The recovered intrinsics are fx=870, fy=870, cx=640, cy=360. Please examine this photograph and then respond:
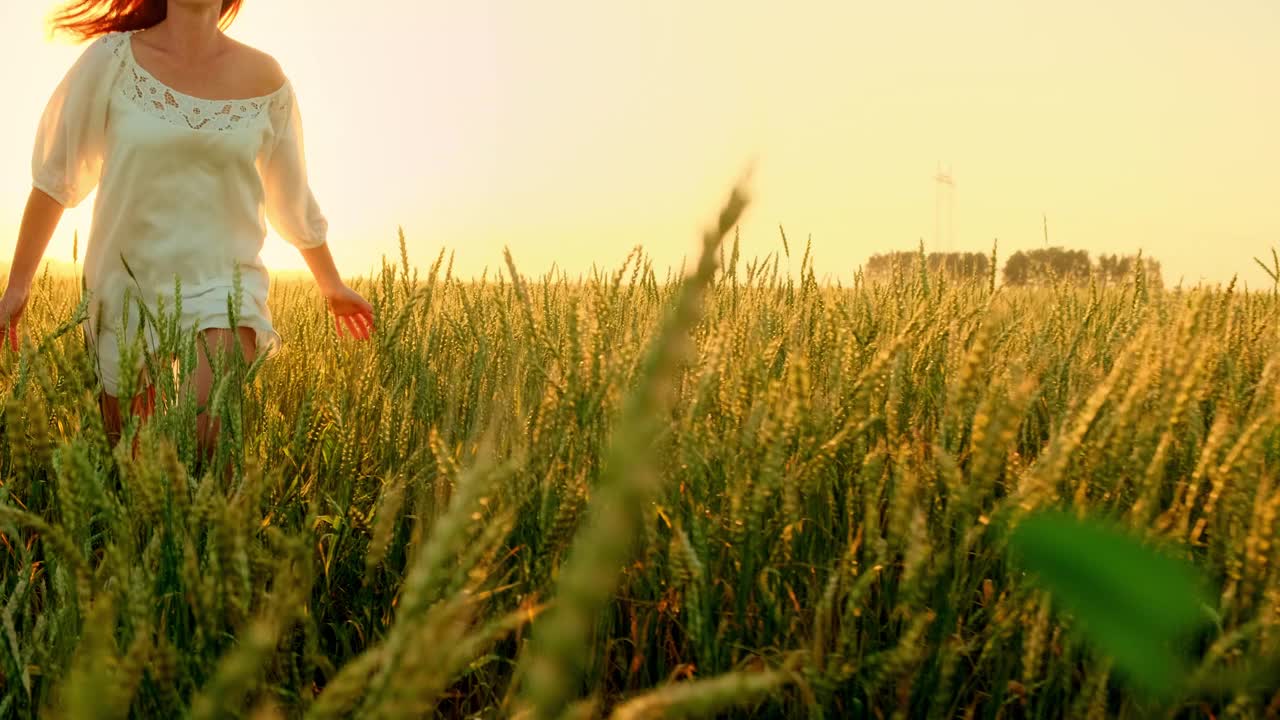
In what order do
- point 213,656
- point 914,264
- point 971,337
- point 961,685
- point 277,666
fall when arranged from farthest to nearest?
point 914,264 < point 971,337 < point 961,685 < point 277,666 < point 213,656

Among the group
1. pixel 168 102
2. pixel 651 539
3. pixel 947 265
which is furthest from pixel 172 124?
pixel 947 265

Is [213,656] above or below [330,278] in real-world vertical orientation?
below

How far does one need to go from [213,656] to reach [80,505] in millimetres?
183

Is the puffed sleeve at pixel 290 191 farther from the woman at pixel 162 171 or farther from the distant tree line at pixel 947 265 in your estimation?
the distant tree line at pixel 947 265

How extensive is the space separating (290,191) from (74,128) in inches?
22.1

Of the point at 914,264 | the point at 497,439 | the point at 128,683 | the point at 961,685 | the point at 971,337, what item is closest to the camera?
the point at 128,683

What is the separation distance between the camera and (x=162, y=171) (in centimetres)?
233

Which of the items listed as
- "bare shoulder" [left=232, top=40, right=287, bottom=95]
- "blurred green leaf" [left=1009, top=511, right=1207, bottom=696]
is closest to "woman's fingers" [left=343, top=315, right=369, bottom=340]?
"bare shoulder" [left=232, top=40, right=287, bottom=95]

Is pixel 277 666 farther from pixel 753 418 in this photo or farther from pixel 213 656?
pixel 753 418

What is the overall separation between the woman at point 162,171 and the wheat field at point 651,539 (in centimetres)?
107

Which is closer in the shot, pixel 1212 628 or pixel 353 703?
pixel 353 703

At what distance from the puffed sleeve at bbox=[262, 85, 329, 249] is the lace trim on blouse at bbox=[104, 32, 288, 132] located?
0.69 feet

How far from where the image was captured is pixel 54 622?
2.93 feet

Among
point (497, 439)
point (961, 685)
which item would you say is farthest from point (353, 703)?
point (961, 685)
